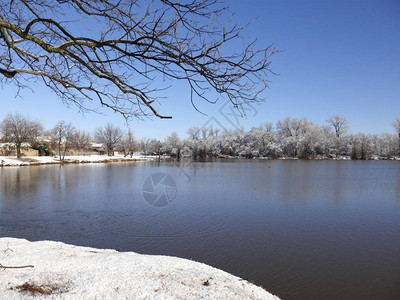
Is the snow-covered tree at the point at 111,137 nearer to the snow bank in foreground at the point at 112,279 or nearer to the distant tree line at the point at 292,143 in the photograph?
the distant tree line at the point at 292,143

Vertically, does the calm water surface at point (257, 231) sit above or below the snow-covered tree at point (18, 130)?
below

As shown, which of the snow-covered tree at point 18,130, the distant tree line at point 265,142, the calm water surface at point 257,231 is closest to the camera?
the calm water surface at point 257,231

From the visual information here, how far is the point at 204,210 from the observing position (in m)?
11.6

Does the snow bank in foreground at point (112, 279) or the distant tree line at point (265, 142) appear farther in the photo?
the distant tree line at point (265, 142)

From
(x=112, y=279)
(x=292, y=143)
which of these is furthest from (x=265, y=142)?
(x=112, y=279)

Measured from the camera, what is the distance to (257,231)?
8727 mm

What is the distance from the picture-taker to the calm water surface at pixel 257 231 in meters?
5.70

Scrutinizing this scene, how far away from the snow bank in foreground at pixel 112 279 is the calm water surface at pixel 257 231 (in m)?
1.67

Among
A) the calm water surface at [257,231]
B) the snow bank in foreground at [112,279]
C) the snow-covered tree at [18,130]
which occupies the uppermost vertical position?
the snow-covered tree at [18,130]

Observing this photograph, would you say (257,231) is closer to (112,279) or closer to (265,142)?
(112,279)

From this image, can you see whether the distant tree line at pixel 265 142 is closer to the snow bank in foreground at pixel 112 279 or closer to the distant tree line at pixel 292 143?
the distant tree line at pixel 292 143

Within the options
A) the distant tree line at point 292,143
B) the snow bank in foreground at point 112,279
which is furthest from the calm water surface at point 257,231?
the distant tree line at point 292,143

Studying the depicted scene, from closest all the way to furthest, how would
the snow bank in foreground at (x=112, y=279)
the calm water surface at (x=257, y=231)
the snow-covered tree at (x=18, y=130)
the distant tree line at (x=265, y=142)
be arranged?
the snow bank in foreground at (x=112, y=279) → the calm water surface at (x=257, y=231) → the snow-covered tree at (x=18, y=130) → the distant tree line at (x=265, y=142)

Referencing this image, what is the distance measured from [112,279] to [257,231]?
587 cm
